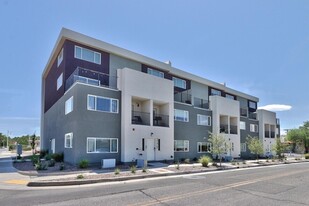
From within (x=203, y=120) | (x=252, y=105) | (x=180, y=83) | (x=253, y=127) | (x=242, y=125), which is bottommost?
(x=253, y=127)

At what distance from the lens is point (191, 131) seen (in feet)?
97.9

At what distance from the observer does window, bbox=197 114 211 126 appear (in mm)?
31475

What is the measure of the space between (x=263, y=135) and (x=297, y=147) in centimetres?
3422

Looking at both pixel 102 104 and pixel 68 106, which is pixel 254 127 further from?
pixel 68 106

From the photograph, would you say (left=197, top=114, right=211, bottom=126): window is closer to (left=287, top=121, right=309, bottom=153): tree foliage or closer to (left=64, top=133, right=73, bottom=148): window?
(left=64, top=133, right=73, bottom=148): window

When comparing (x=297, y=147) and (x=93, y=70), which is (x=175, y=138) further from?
(x=297, y=147)

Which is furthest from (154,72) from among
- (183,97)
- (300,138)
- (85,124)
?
(300,138)

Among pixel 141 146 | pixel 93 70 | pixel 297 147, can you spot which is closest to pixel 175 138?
pixel 141 146

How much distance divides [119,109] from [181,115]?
938 cm

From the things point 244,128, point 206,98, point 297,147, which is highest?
point 206,98

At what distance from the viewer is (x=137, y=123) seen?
2345 cm

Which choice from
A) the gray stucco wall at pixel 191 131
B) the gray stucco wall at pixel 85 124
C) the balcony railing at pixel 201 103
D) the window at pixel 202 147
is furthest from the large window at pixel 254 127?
the gray stucco wall at pixel 85 124

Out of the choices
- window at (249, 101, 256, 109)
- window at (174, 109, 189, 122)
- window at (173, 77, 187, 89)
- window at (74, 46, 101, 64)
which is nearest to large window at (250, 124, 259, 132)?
window at (249, 101, 256, 109)

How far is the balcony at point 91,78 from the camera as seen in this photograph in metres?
21.4
